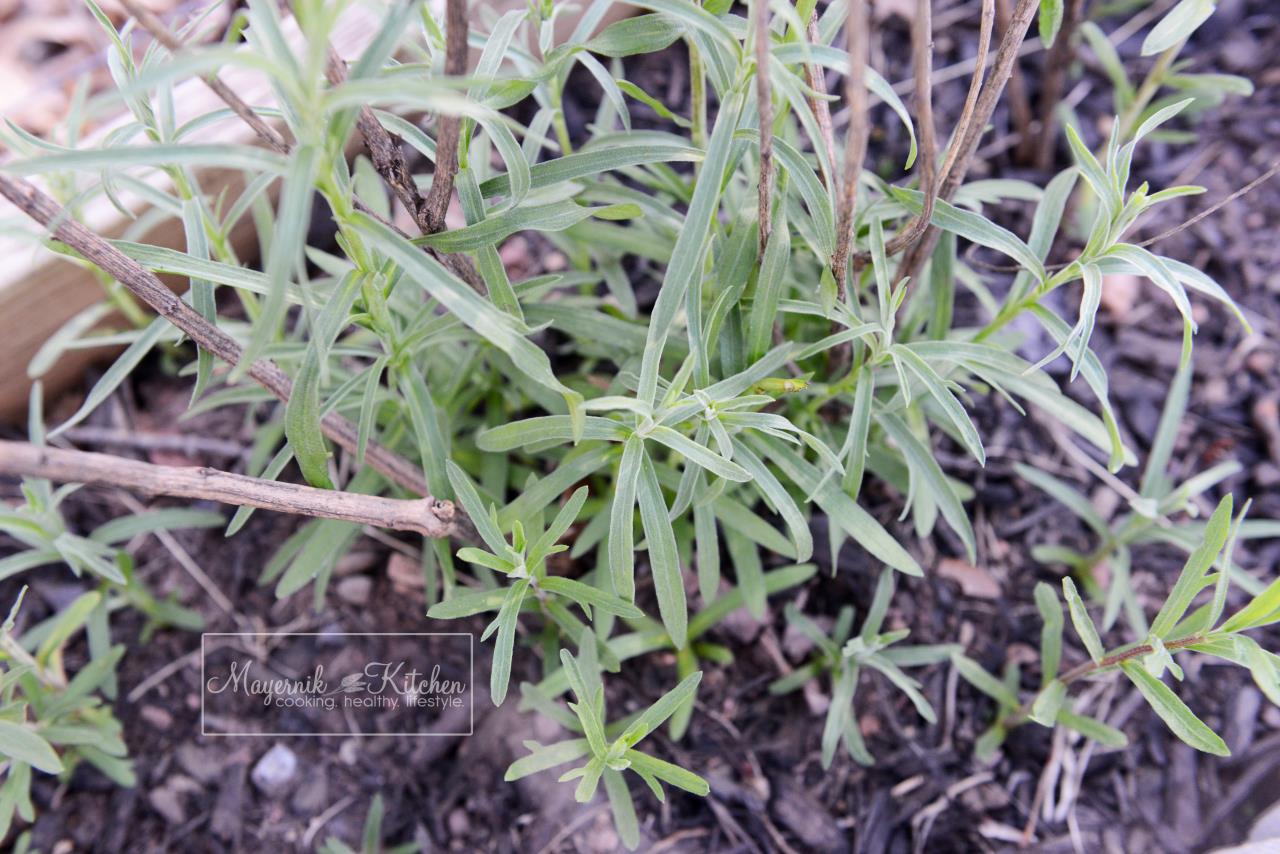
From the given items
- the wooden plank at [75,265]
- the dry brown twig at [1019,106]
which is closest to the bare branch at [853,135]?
the wooden plank at [75,265]

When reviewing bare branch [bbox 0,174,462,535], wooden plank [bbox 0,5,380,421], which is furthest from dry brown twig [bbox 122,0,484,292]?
wooden plank [bbox 0,5,380,421]

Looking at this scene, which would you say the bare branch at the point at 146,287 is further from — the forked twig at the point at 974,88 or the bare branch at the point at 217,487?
the forked twig at the point at 974,88

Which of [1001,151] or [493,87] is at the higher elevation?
[493,87]

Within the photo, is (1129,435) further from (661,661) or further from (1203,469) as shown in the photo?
(661,661)

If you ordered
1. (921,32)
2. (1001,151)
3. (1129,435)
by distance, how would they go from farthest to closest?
(1001,151)
(1129,435)
(921,32)

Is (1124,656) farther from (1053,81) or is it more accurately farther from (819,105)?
(1053,81)

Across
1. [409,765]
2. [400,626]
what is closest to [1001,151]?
[400,626]

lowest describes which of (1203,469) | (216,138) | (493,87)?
(1203,469)

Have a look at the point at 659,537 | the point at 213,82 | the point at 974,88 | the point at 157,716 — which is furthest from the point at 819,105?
the point at 157,716
